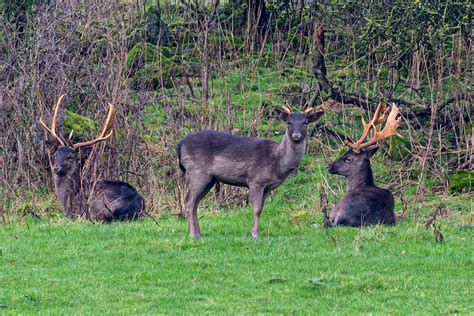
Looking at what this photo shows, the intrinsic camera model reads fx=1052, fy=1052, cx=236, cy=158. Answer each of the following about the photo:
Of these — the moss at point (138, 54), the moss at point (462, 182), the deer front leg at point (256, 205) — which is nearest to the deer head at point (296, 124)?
the deer front leg at point (256, 205)

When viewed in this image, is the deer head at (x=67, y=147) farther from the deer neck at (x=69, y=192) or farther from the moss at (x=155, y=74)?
the moss at (x=155, y=74)

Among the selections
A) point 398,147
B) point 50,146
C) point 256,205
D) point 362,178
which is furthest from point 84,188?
point 398,147

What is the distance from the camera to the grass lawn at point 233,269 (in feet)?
27.9

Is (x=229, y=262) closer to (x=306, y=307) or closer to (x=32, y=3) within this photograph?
(x=306, y=307)

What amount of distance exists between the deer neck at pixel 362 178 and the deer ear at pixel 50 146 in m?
3.89

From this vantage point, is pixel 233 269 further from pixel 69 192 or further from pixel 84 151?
pixel 84 151

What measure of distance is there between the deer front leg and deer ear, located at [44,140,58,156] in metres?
3.44

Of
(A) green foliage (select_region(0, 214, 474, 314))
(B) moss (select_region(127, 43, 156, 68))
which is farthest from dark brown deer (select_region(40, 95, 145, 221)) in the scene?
(B) moss (select_region(127, 43, 156, 68))

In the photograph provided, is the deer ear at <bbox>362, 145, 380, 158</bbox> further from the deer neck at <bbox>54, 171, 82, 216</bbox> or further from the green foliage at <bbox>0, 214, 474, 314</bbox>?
the deer neck at <bbox>54, 171, 82, 216</bbox>

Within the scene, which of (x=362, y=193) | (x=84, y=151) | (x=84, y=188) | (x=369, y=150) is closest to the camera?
(x=362, y=193)

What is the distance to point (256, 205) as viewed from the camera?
37.6 feet

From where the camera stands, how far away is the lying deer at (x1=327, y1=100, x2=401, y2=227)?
12070 mm

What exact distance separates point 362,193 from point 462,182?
2249mm

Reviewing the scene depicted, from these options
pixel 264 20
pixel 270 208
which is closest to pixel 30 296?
pixel 270 208
